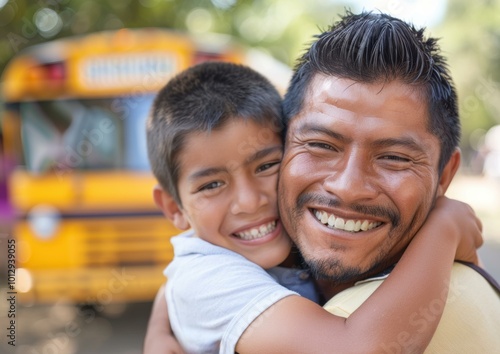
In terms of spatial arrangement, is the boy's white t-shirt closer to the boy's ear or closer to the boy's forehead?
the boy's ear

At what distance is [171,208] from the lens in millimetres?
2299

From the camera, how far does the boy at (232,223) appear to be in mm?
1576

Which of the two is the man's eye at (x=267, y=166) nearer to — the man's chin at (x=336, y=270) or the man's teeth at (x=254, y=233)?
the man's teeth at (x=254, y=233)

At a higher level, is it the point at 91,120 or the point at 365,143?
the point at 365,143

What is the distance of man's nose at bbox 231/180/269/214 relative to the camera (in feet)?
6.56

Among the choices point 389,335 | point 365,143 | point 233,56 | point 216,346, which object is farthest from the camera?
point 233,56

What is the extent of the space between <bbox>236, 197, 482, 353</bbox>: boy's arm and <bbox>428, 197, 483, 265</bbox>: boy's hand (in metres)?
0.08

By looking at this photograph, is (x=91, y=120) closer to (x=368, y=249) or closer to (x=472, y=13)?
(x=368, y=249)

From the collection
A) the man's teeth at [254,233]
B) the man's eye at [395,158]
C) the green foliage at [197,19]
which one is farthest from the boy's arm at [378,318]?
the green foliage at [197,19]

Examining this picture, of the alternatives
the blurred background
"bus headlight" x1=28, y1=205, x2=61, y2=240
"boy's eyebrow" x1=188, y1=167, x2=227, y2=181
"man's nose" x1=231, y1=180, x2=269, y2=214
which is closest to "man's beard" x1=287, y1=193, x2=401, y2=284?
"man's nose" x1=231, y1=180, x2=269, y2=214

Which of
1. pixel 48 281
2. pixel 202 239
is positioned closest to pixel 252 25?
pixel 48 281

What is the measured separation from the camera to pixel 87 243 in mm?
6102

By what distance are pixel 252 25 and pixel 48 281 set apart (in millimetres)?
9571

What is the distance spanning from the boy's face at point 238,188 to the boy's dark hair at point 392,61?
244 mm
